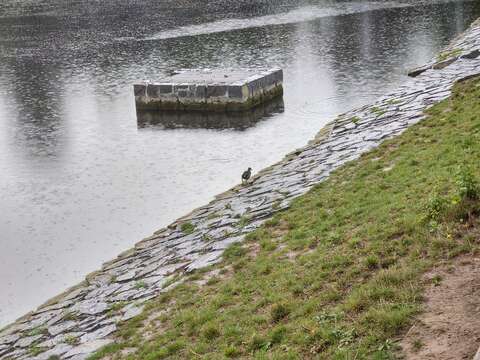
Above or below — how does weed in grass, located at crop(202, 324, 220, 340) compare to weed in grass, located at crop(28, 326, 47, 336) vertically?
above

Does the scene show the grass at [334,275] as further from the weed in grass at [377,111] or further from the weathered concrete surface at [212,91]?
the weathered concrete surface at [212,91]

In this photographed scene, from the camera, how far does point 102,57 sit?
4569cm

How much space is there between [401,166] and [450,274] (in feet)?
19.2

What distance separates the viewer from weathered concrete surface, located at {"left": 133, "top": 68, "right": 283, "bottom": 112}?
29859mm

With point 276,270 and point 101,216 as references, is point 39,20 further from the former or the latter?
point 276,270

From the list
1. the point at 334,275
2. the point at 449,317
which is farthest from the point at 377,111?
the point at 449,317

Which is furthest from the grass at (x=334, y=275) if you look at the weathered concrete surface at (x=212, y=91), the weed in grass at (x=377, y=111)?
the weathered concrete surface at (x=212, y=91)

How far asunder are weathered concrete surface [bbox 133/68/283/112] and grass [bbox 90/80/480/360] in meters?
15.2

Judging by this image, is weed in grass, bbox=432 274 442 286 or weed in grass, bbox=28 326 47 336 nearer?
weed in grass, bbox=432 274 442 286

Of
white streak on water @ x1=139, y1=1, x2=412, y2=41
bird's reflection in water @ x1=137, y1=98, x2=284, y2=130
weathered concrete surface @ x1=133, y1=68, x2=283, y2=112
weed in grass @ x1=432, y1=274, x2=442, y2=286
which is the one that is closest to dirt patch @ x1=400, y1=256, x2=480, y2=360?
weed in grass @ x1=432, y1=274, x2=442, y2=286

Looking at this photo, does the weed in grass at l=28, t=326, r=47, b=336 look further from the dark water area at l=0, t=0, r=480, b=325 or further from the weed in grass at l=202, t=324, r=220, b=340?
the weed in grass at l=202, t=324, r=220, b=340

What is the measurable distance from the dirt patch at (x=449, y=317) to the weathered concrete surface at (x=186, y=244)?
5.14 meters

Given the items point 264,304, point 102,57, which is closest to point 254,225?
point 264,304

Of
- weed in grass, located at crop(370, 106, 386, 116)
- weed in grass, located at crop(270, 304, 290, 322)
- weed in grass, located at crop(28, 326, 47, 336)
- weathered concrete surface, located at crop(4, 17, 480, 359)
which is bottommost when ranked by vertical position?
weed in grass, located at crop(28, 326, 47, 336)
